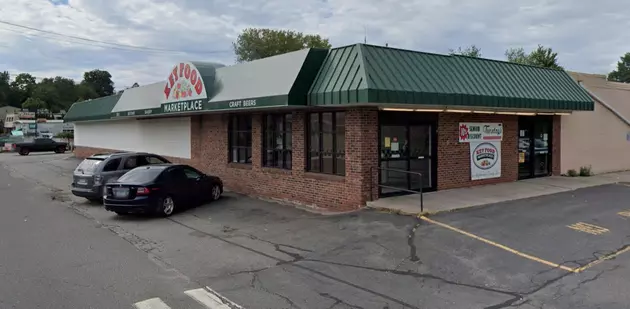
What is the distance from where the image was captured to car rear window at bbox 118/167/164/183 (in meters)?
12.4

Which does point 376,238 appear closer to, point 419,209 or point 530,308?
point 419,209

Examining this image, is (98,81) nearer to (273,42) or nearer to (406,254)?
(273,42)

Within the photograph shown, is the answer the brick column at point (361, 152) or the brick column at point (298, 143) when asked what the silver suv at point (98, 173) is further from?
the brick column at point (361, 152)

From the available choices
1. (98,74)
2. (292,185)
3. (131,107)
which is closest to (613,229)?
(292,185)

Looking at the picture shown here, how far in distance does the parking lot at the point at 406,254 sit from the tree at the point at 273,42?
215 ft

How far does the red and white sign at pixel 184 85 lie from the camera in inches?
642

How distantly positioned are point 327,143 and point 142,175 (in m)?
5.21

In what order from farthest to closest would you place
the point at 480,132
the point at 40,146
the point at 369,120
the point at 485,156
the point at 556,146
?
1. the point at 40,146
2. the point at 556,146
3. the point at 485,156
4. the point at 480,132
5. the point at 369,120

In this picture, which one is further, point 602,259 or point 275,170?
point 275,170

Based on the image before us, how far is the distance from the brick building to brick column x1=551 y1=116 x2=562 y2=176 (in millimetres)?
41

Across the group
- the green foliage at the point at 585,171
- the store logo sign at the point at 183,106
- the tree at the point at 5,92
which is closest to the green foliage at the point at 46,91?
the tree at the point at 5,92

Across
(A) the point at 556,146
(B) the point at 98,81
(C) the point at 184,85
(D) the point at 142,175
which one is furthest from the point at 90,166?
(B) the point at 98,81

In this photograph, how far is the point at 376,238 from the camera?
29.2 feet

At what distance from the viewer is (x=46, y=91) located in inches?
4500
